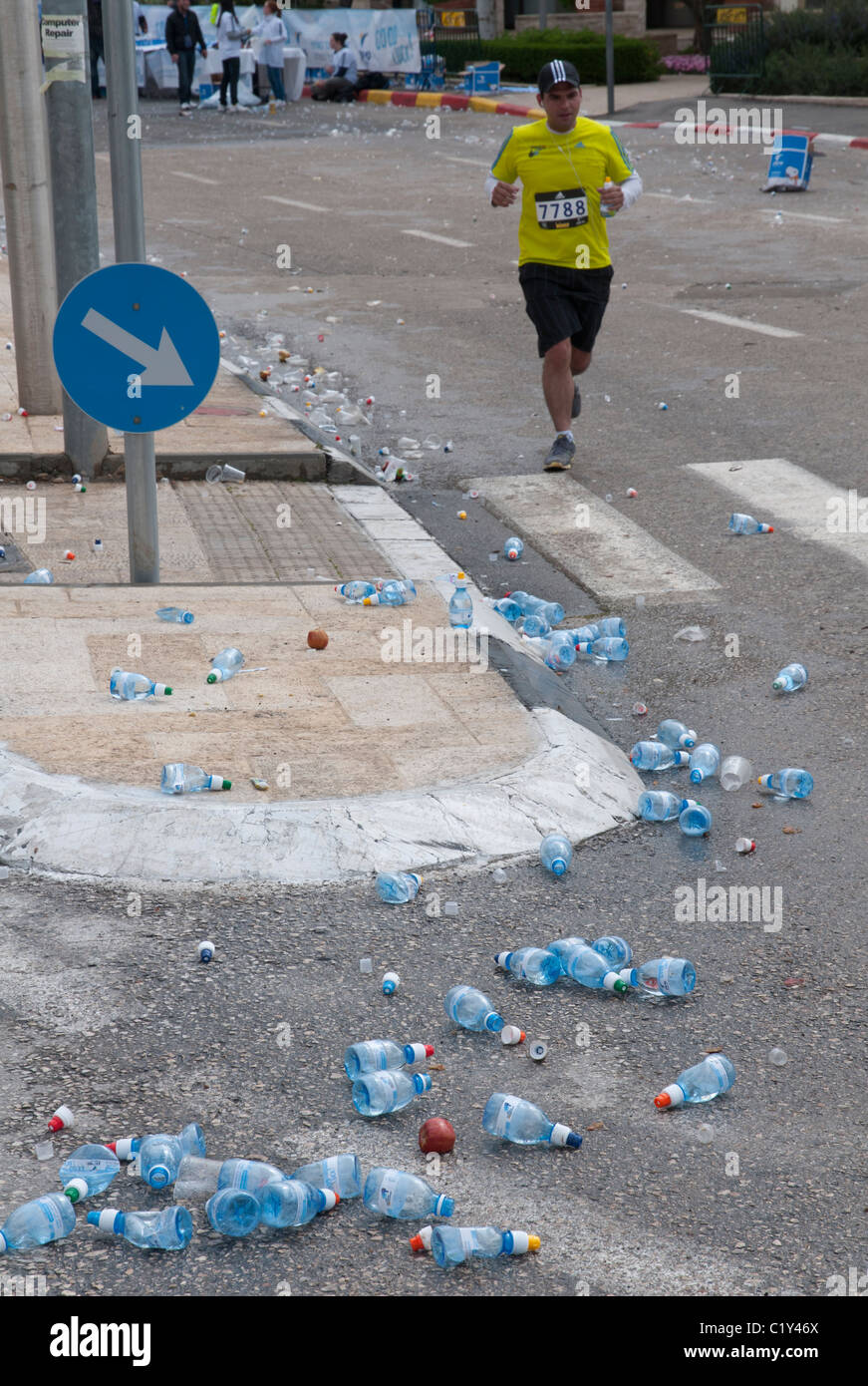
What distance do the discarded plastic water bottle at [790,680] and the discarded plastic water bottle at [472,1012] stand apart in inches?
97.8

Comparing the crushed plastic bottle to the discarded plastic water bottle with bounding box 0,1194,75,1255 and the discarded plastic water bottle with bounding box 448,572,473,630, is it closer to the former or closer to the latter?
the discarded plastic water bottle with bounding box 448,572,473,630

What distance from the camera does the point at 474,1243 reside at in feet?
9.72

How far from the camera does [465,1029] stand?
3.72m

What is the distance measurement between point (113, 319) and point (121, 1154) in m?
3.37

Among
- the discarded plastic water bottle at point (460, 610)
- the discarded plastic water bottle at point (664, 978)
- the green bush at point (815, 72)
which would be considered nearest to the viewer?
the discarded plastic water bottle at point (664, 978)

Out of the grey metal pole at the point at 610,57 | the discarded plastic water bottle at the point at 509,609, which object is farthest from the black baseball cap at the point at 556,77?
the grey metal pole at the point at 610,57

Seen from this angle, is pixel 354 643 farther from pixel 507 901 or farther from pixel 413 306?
pixel 413 306

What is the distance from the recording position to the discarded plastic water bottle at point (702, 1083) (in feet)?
11.3

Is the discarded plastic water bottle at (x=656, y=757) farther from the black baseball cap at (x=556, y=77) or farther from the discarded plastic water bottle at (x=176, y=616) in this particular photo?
the black baseball cap at (x=556, y=77)

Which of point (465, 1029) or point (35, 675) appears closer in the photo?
point (465, 1029)

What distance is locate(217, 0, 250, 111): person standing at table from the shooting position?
3406 cm

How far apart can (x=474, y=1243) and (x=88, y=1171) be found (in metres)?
0.75

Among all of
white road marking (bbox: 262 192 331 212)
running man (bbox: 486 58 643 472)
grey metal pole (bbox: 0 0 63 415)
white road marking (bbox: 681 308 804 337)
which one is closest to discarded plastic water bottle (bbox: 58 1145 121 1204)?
grey metal pole (bbox: 0 0 63 415)

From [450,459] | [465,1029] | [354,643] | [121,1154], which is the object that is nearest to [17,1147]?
[121,1154]
